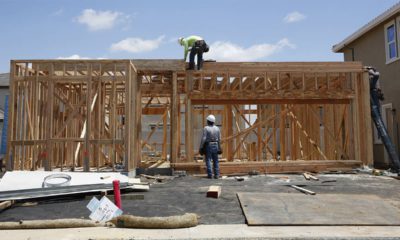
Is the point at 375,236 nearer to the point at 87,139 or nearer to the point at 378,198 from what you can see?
the point at 378,198

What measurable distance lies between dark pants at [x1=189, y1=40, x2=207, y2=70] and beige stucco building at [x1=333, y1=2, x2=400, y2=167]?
7.70 meters

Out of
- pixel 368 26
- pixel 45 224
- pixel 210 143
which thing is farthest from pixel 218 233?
pixel 368 26

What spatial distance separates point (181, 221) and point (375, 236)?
2.54 m

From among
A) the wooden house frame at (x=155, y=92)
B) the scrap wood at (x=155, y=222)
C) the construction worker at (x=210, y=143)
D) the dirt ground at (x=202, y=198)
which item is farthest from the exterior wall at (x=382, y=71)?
the scrap wood at (x=155, y=222)

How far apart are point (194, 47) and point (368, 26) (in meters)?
8.51

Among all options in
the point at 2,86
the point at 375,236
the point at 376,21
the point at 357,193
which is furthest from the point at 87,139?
the point at 2,86

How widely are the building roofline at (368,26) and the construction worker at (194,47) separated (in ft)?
25.1

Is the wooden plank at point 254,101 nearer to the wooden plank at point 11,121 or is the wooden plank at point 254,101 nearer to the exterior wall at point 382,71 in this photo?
the exterior wall at point 382,71

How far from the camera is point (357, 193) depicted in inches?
296

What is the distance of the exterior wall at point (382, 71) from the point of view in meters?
13.8

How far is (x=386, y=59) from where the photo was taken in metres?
14.2

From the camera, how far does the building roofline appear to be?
13288 mm

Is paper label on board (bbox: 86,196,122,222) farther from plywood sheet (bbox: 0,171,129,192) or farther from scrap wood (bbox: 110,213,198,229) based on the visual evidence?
plywood sheet (bbox: 0,171,129,192)

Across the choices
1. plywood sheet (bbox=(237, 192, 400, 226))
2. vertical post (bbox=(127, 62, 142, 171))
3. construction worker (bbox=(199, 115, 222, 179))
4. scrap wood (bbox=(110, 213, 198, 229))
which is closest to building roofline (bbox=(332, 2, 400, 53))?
construction worker (bbox=(199, 115, 222, 179))
